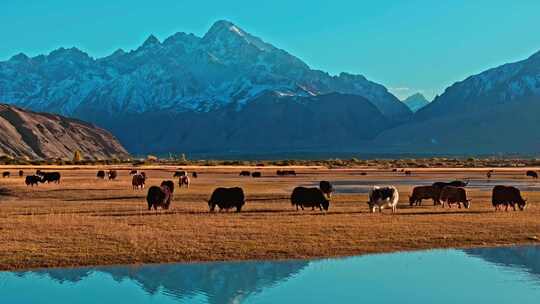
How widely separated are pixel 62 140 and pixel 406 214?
17602 cm

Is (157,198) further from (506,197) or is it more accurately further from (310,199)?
(506,197)

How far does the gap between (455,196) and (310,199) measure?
24.1 ft

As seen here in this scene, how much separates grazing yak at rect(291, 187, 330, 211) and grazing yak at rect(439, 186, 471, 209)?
6.46 metres

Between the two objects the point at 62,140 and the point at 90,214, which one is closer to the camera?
the point at 90,214

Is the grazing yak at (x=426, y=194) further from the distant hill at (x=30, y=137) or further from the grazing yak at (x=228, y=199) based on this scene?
the distant hill at (x=30, y=137)

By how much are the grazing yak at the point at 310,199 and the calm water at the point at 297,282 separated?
1073cm

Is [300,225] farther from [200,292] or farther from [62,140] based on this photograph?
[62,140]

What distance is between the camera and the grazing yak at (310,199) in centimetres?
3150

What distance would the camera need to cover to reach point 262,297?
53.3 feet

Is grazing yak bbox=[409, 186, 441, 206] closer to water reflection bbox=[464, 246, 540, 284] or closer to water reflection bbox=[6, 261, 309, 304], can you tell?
water reflection bbox=[464, 246, 540, 284]

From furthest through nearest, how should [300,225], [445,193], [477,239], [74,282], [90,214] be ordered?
[445,193] < [90,214] < [300,225] < [477,239] < [74,282]

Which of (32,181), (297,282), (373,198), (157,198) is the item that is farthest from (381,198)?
(32,181)

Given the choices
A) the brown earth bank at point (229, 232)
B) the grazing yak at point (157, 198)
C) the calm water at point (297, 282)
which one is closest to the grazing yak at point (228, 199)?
the brown earth bank at point (229, 232)

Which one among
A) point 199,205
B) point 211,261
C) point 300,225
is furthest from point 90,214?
point 211,261
